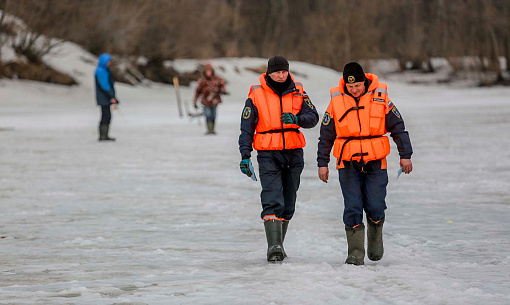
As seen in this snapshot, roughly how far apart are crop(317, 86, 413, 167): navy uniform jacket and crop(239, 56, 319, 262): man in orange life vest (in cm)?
24

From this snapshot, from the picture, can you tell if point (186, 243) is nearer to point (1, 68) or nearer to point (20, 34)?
point (1, 68)

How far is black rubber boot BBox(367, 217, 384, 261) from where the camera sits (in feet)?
19.7

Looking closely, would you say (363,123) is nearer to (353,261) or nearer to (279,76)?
(279,76)

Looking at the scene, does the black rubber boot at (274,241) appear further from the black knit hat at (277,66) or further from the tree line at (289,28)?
the tree line at (289,28)

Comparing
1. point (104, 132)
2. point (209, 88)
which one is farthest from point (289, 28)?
Answer: point (104, 132)

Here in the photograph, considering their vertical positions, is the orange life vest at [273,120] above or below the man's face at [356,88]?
below

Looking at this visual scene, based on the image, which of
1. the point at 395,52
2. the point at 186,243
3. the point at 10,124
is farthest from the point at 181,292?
the point at 395,52

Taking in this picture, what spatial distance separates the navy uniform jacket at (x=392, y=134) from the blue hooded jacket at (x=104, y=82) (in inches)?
455

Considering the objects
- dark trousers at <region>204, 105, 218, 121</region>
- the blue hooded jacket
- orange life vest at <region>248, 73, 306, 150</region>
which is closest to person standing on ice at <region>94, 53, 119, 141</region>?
the blue hooded jacket

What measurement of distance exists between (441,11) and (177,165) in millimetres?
55487

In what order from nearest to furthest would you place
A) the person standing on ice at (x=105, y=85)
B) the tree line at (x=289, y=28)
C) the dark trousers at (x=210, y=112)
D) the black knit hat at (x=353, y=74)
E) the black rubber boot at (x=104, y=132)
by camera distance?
1. the black knit hat at (x=353, y=74)
2. the person standing on ice at (x=105, y=85)
3. the black rubber boot at (x=104, y=132)
4. the dark trousers at (x=210, y=112)
5. the tree line at (x=289, y=28)

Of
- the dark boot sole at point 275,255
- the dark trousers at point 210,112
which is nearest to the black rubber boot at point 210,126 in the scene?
the dark trousers at point 210,112

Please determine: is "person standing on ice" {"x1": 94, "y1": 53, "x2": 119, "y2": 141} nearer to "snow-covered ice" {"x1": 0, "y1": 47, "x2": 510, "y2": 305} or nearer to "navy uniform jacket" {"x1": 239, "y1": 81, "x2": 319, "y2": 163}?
"snow-covered ice" {"x1": 0, "y1": 47, "x2": 510, "y2": 305}

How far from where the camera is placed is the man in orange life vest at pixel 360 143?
575cm
